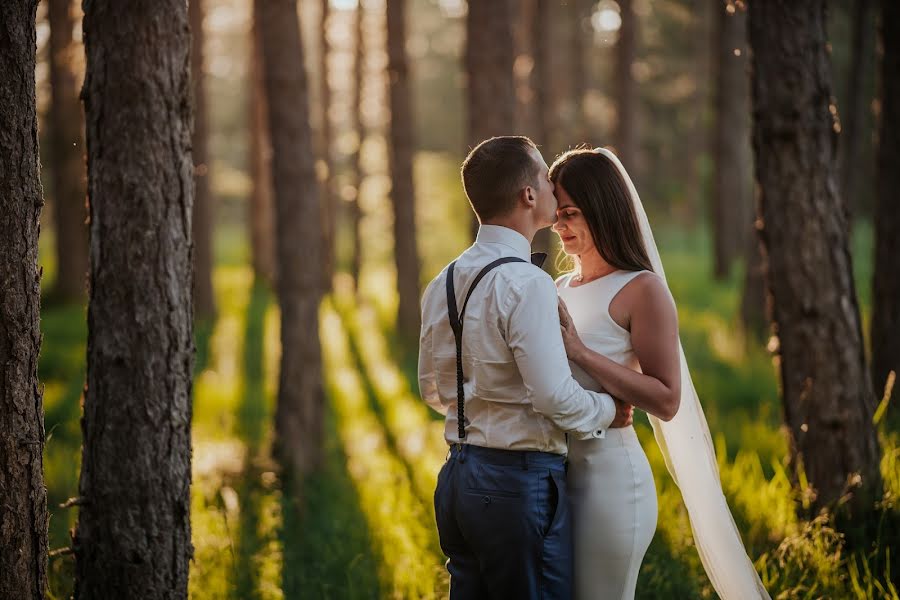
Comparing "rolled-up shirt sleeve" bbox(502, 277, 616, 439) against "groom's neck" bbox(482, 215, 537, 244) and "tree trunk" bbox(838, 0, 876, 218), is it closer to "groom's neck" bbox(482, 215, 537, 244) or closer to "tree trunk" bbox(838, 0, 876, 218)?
"groom's neck" bbox(482, 215, 537, 244)

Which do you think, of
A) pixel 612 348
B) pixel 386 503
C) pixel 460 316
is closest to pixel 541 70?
pixel 386 503

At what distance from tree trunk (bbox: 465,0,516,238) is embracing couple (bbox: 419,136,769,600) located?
5.12 metres

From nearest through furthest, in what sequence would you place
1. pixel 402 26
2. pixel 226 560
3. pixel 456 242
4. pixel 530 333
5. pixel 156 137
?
pixel 530 333
pixel 156 137
pixel 226 560
pixel 402 26
pixel 456 242

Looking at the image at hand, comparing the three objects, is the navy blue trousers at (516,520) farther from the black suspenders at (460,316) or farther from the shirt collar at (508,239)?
the shirt collar at (508,239)

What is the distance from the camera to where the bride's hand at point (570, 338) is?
3.15 m

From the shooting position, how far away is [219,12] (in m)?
23.2

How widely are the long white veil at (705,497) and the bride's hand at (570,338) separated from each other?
88cm

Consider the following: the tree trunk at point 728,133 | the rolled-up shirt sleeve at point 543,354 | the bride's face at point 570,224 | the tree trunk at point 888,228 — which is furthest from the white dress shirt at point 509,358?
the tree trunk at point 728,133

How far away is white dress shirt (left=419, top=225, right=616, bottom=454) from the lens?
290 centimetres

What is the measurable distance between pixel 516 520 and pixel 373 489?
4.28 meters

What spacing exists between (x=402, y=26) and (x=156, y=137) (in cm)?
1021

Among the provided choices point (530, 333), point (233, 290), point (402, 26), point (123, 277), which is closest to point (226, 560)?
point (123, 277)

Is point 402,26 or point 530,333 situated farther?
point 402,26

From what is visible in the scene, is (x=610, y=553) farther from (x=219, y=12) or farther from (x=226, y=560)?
(x=219, y=12)
